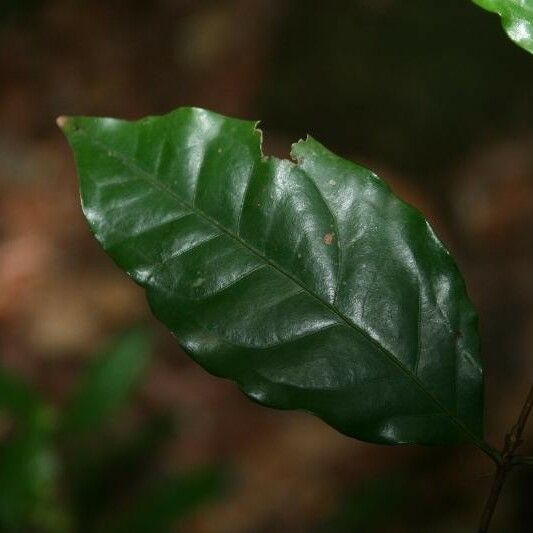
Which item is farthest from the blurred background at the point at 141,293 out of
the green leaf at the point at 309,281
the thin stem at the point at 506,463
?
the thin stem at the point at 506,463

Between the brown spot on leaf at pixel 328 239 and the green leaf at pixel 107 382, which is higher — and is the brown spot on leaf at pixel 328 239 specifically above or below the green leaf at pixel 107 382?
above

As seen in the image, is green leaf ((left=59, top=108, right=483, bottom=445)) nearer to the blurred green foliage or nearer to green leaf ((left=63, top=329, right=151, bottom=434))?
the blurred green foliage

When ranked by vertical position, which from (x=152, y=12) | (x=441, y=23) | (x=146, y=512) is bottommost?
(x=146, y=512)

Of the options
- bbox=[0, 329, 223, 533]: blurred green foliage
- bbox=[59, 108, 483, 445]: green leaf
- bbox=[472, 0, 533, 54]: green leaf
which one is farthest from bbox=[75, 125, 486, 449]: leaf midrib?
bbox=[0, 329, 223, 533]: blurred green foliage

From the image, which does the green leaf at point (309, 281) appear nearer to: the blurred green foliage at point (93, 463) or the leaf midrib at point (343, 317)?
the leaf midrib at point (343, 317)

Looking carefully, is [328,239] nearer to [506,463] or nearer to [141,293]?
[506,463]

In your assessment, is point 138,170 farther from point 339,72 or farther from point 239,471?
point 339,72

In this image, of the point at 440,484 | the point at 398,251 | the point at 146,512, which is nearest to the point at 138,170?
the point at 398,251
